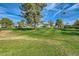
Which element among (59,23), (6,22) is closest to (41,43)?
(59,23)

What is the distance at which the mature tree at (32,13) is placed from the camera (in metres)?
1.71

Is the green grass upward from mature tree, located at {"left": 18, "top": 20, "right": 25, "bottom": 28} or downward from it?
downward

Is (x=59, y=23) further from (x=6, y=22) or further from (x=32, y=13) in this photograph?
(x=6, y=22)

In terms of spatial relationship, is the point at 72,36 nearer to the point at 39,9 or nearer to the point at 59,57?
the point at 59,57

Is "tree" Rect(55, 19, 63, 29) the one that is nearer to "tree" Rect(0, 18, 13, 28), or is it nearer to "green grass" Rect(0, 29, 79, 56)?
"green grass" Rect(0, 29, 79, 56)

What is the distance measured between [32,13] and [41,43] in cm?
29

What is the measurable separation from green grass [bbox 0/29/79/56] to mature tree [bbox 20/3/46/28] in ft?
0.30

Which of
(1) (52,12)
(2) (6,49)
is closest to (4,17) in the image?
(2) (6,49)

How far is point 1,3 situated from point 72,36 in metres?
0.70

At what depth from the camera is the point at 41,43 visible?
1690mm

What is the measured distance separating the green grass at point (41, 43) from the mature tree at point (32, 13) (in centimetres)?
9

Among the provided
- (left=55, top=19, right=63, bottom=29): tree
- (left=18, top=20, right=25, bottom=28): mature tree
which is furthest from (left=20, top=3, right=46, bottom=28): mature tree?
(left=55, top=19, right=63, bottom=29): tree

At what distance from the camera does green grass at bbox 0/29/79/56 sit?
1670mm

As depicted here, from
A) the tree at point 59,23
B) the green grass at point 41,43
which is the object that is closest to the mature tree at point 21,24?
the green grass at point 41,43
